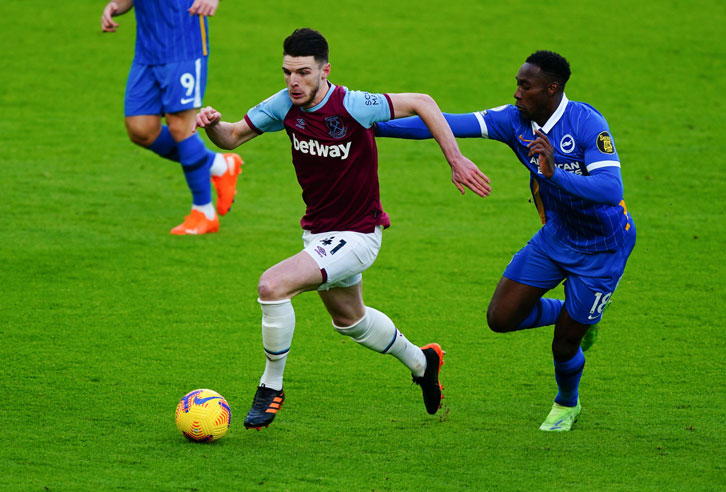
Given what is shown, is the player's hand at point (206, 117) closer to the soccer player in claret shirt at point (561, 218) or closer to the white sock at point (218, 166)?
the soccer player in claret shirt at point (561, 218)

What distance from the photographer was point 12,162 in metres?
10.9

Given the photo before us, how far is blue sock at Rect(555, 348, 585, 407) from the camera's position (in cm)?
523

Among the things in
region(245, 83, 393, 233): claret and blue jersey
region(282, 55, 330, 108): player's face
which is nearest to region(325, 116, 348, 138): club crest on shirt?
region(245, 83, 393, 233): claret and blue jersey

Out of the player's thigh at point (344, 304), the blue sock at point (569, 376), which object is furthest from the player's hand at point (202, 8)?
the blue sock at point (569, 376)

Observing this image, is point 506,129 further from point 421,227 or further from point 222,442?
point 421,227

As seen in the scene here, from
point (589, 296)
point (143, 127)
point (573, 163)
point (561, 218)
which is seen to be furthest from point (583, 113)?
point (143, 127)

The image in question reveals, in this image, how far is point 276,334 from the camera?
195 inches

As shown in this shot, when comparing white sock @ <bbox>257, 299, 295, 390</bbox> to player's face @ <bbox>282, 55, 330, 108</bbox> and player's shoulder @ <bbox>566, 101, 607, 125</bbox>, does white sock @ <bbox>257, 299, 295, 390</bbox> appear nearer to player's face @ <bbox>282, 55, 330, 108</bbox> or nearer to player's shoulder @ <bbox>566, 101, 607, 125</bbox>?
player's face @ <bbox>282, 55, 330, 108</bbox>

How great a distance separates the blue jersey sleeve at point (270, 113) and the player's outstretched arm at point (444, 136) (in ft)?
Result: 1.95

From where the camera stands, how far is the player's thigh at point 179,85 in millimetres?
8359

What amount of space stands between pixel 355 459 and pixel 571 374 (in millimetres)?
1296

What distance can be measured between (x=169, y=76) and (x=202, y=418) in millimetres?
4309

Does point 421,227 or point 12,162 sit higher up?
point 421,227

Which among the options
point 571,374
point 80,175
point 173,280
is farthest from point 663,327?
point 80,175
